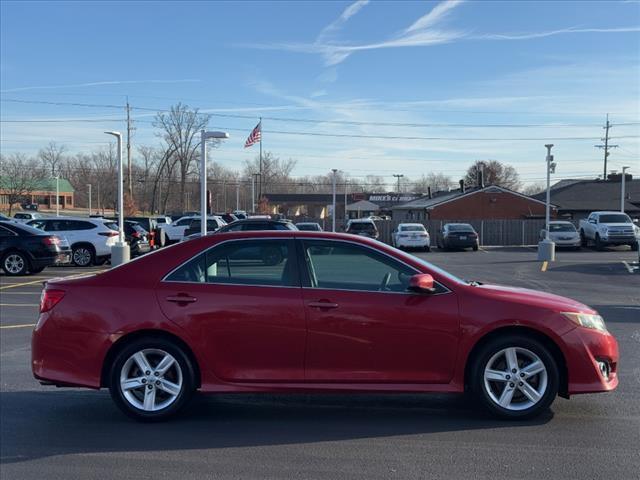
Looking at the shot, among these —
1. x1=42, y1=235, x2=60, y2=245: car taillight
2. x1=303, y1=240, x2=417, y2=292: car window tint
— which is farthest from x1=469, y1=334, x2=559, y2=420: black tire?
x1=42, y1=235, x2=60, y2=245: car taillight

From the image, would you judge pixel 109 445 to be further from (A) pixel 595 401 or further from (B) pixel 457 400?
(A) pixel 595 401

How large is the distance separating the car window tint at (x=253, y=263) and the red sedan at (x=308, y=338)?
20mm

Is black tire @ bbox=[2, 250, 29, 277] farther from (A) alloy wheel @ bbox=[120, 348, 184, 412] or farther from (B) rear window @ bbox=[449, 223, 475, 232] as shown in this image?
(B) rear window @ bbox=[449, 223, 475, 232]

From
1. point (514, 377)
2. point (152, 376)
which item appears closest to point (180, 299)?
point (152, 376)

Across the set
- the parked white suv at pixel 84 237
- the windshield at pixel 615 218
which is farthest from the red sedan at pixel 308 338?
the windshield at pixel 615 218

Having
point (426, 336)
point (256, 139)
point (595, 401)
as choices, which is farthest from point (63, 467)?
point (256, 139)

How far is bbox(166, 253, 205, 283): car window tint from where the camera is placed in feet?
17.8

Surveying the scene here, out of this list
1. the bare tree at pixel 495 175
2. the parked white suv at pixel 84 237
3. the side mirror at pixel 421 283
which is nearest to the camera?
the side mirror at pixel 421 283

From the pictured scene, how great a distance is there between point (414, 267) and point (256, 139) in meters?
36.7

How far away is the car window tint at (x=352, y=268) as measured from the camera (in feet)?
17.8

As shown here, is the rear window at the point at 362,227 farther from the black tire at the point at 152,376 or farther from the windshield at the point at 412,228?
the black tire at the point at 152,376

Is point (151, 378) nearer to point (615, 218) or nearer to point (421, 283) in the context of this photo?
point (421, 283)

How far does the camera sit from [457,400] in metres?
6.08

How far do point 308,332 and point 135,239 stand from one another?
20.6 meters
